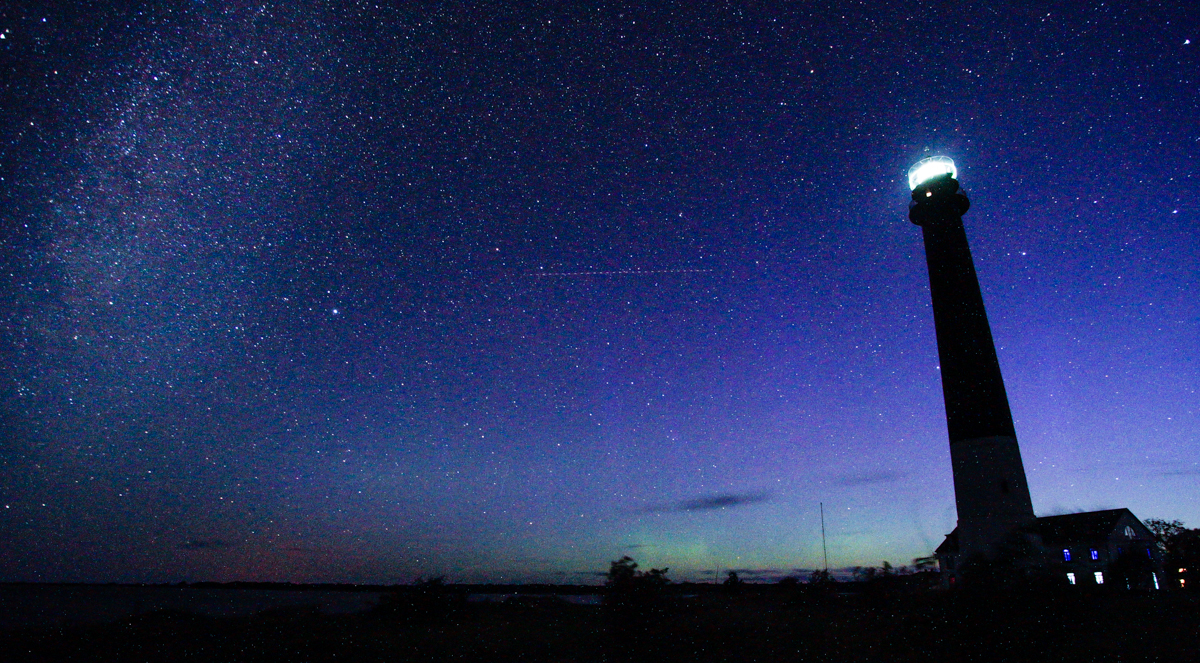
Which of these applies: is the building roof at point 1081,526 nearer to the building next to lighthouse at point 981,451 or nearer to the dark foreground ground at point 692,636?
the building next to lighthouse at point 981,451

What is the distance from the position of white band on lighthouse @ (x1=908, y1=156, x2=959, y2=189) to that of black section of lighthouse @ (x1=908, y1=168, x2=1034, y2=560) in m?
2.86

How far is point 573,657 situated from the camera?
46.9 ft

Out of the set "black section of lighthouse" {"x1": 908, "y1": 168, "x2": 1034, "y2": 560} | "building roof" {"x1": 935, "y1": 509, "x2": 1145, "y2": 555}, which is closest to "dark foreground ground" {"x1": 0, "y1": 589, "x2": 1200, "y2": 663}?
"black section of lighthouse" {"x1": 908, "y1": 168, "x2": 1034, "y2": 560}

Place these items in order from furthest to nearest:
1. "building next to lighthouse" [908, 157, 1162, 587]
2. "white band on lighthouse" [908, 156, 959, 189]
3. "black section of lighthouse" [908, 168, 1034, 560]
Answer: "white band on lighthouse" [908, 156, 959, 189], "black section of lighthouse" [908, 168, 1034, 560], "building next to lighthouse" [908, 157, 1162, 587]

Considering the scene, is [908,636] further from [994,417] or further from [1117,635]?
[994,417]

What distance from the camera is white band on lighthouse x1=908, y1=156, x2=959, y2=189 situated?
31766 mm

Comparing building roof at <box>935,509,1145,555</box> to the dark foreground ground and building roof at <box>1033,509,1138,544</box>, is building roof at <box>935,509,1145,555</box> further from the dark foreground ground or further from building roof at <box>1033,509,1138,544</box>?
the dark foreground ground

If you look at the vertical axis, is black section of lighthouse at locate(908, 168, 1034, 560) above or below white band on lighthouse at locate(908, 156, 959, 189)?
below

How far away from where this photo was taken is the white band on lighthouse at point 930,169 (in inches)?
1251

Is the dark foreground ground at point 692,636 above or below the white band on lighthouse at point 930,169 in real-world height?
below

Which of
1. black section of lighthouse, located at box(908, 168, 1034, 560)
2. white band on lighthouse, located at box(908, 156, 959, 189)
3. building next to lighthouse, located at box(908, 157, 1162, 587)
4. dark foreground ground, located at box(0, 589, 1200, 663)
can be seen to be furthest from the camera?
white band on lighthouse, located at box(908, 156, 959, 189)

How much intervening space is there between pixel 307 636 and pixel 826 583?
21845 millimetres

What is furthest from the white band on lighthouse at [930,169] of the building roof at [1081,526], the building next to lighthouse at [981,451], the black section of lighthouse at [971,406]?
the building roof at [1081,526]

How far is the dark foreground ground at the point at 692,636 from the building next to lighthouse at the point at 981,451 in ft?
11.6
